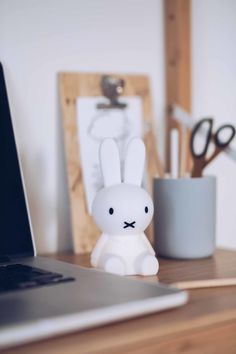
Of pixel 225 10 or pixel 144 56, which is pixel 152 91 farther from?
pixel 225 10

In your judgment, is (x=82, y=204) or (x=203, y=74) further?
(x=203, y=74)

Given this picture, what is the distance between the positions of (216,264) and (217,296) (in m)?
0.17

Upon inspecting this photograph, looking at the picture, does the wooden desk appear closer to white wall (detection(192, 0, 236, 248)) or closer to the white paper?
the white paper

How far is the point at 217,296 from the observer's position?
1.94 feet

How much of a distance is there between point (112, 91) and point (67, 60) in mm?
91

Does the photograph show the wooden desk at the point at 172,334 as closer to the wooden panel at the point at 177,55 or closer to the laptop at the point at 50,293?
the laptop at the point at 50,293

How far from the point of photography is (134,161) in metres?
0.71

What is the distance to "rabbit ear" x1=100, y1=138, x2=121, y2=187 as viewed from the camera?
2.27 feet

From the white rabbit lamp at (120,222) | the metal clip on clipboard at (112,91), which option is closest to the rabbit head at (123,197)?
the white rabbit lamp at (120,222)

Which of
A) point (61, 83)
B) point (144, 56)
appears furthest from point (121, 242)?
point (144, 56)

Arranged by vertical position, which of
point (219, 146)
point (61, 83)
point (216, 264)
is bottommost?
point (216, 264)

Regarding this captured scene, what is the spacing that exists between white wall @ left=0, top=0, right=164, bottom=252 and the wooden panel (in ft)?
0.32

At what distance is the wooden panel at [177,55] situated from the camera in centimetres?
99

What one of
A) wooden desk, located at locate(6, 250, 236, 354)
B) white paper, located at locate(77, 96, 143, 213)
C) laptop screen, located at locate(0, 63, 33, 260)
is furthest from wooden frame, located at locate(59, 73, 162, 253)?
wooden desk, located at locate(6, 250, 236, 354)
